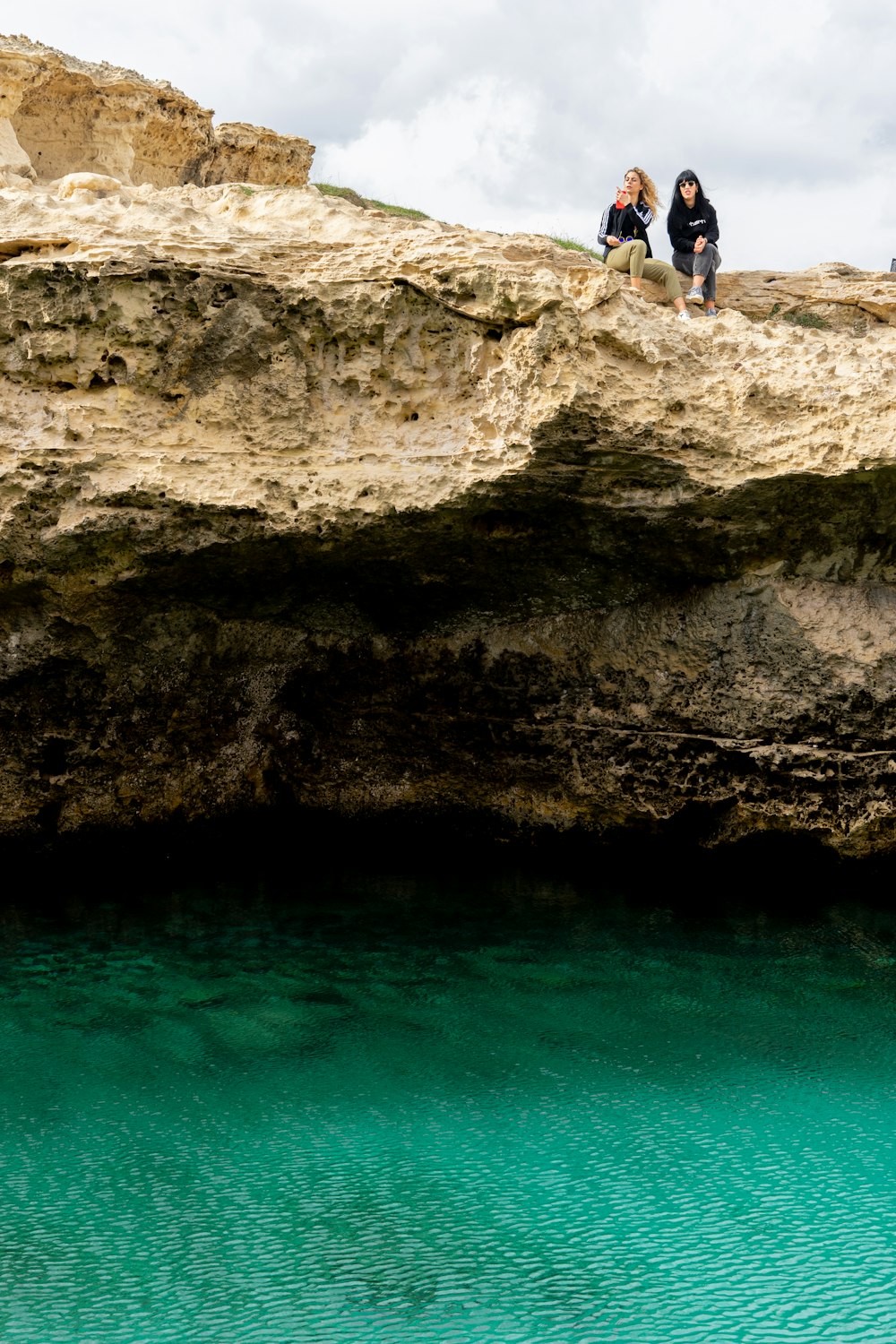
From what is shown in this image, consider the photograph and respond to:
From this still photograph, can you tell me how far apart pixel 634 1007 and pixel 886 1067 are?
3.15 feet

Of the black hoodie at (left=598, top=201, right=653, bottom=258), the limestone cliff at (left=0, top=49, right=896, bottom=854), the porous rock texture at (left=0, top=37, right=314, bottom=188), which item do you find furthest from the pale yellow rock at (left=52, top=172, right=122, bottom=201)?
the porous rock texture at (left=0, top=37, right=314, bottom=188)

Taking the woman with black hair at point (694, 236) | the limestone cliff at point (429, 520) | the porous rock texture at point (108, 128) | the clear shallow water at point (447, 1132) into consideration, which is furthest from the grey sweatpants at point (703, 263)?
the porous rock texture at point (108, 128)

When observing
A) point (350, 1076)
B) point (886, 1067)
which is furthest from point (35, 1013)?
point (886, 1067)

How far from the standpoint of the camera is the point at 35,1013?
477cm

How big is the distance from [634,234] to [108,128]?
8280 millimetres

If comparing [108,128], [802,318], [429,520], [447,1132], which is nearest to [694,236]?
[802,318]

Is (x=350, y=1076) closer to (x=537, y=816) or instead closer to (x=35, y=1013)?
(x=35, y=1013)

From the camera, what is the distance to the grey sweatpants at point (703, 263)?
6.45 m

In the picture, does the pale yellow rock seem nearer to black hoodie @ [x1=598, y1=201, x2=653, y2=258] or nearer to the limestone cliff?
the limestone cliff

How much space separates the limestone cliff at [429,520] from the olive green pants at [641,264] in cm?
90

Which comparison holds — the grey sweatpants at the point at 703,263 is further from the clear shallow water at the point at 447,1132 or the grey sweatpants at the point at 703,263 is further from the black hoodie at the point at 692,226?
the clear shallow water at the point at 447,1132

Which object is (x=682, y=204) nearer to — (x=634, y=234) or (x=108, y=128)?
(x=634, y=234)

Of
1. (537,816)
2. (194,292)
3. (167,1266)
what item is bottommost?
(167,1266)

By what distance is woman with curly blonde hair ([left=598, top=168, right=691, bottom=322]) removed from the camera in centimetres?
614
